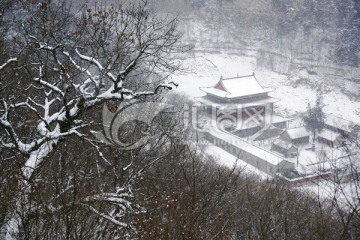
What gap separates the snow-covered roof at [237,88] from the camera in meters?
18.5

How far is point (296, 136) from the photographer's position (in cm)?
1645

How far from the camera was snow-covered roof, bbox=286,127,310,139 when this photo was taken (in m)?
16.4

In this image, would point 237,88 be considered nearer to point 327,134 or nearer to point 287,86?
point 327,134

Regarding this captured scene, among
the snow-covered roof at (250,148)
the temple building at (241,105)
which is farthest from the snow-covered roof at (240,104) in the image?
the snow-covered roof at (250,148)

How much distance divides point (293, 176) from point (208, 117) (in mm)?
6885

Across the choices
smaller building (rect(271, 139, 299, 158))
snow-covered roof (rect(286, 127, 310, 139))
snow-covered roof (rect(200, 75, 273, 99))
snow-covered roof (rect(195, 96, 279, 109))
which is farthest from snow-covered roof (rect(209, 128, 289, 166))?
snow-covered roof (rect(286, 127, 310, 139))

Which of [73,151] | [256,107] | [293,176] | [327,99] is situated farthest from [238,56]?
[73,151]

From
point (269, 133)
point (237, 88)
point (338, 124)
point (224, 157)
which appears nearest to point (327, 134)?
point (338, 124)

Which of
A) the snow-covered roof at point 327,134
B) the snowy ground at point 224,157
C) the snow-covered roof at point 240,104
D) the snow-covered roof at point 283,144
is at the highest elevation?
the snow-covered roof at point 240,104

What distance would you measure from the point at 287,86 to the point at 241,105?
8997 mm

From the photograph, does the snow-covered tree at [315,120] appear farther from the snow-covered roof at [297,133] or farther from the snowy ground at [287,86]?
the snowy ground at [287,86]

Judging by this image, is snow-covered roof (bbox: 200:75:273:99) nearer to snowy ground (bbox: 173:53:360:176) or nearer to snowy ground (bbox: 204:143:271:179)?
snowy ground (bbox: 173:53:360:176)

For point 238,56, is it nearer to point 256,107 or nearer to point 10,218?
point 256,107

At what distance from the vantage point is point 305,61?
30.3 m
